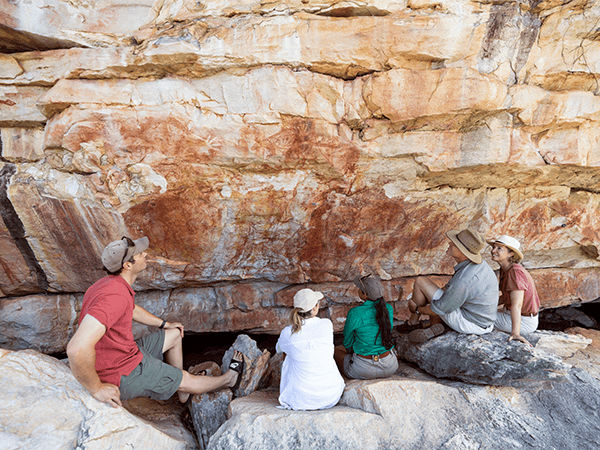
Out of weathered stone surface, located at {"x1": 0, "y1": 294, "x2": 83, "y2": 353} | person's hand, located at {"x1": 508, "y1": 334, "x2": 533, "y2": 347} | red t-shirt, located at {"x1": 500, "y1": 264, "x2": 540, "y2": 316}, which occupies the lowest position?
weathered stone surface, located at {"x1": 0, "y1": 294, "x2": 83, "y2": 353}

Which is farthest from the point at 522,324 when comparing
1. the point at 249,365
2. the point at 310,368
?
the point at 249,365

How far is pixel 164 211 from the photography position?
3.92m

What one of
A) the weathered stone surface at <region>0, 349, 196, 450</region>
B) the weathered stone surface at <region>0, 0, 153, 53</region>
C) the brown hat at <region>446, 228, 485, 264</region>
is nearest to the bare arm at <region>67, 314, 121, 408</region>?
the weathered stone surface at <region>0, 349, 196, 450</region>

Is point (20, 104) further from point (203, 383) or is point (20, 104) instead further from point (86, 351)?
point (203, 383)

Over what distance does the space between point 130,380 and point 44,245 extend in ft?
8.06

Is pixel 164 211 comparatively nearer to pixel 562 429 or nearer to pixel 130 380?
pixel 130 380

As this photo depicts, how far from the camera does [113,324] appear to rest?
2404 millimetres

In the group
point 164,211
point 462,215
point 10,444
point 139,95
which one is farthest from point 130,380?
point 462,215

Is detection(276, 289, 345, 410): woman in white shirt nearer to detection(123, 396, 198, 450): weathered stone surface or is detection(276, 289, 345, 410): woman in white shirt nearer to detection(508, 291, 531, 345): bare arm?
detection(123, 396, 198, 450): weathered stone surface

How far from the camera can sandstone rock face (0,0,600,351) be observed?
3379 millimetres

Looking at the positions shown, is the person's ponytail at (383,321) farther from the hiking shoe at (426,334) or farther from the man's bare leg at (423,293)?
the hiking shoe at (426,334)

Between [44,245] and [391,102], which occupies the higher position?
[391,102]

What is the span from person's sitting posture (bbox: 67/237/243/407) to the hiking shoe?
2.13m

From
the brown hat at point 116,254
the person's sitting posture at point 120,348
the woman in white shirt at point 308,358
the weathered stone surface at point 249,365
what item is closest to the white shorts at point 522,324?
the woman in white shirt at point 308,358
